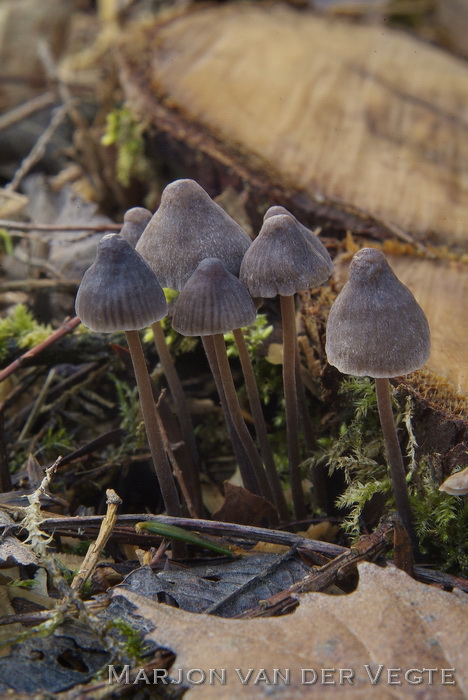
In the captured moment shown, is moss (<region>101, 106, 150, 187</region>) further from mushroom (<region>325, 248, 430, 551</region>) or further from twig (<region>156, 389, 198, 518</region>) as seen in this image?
mushroom (<region>325, 248, 430, 551</region>)

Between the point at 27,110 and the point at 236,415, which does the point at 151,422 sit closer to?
the point at 236,415

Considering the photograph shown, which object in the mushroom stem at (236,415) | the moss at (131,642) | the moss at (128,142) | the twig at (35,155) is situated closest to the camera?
the moss at (131,642)

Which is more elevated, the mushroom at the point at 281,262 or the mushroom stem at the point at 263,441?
the mushroom at the point at 281,262

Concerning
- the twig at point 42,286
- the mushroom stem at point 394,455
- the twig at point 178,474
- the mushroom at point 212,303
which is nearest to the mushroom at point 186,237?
the mushroom at point 212,303

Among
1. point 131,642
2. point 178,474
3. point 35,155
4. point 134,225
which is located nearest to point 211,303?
point 134,225

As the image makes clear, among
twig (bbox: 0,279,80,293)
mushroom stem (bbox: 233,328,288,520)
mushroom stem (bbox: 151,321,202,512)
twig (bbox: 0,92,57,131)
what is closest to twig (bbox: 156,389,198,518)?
mushroom stem (bbox: 151,321,202,512)

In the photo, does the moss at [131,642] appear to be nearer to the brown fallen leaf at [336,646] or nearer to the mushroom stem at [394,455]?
the brown fallen leaf at [336,646]
